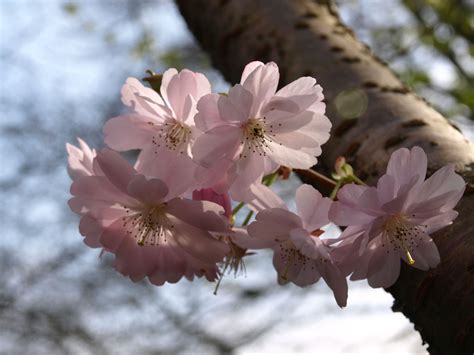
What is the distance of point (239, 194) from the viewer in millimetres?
903

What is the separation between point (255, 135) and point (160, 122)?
0.18 m

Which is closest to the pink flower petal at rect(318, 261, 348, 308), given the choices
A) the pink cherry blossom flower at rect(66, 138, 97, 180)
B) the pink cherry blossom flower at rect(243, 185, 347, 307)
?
the pink cherry blossom flower at rect(243, 185, 347, 307)

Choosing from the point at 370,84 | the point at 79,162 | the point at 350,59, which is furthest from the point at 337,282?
the point at 350,59

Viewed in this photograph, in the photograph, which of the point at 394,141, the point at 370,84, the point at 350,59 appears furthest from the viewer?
the point at 350,59

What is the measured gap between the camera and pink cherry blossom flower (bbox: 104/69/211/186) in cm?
91

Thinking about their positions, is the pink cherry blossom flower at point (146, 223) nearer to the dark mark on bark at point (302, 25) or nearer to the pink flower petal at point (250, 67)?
the pink flower petal at point (250, 67)

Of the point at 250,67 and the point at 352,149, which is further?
the point at 352,149

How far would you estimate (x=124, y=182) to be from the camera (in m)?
0.88

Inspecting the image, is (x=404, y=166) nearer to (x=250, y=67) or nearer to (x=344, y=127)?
(x=250, y=67)

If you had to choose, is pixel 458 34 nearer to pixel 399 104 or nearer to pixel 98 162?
pixel 399 104

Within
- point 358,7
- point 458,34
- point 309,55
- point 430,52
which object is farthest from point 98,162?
point 358,7

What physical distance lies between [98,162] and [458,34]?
411 centimetres

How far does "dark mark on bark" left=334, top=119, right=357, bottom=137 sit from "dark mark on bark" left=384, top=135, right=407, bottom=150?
0.16 m

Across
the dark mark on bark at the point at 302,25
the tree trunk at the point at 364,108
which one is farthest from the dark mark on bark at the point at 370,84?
the dark mark on bark at the point at 302,25
